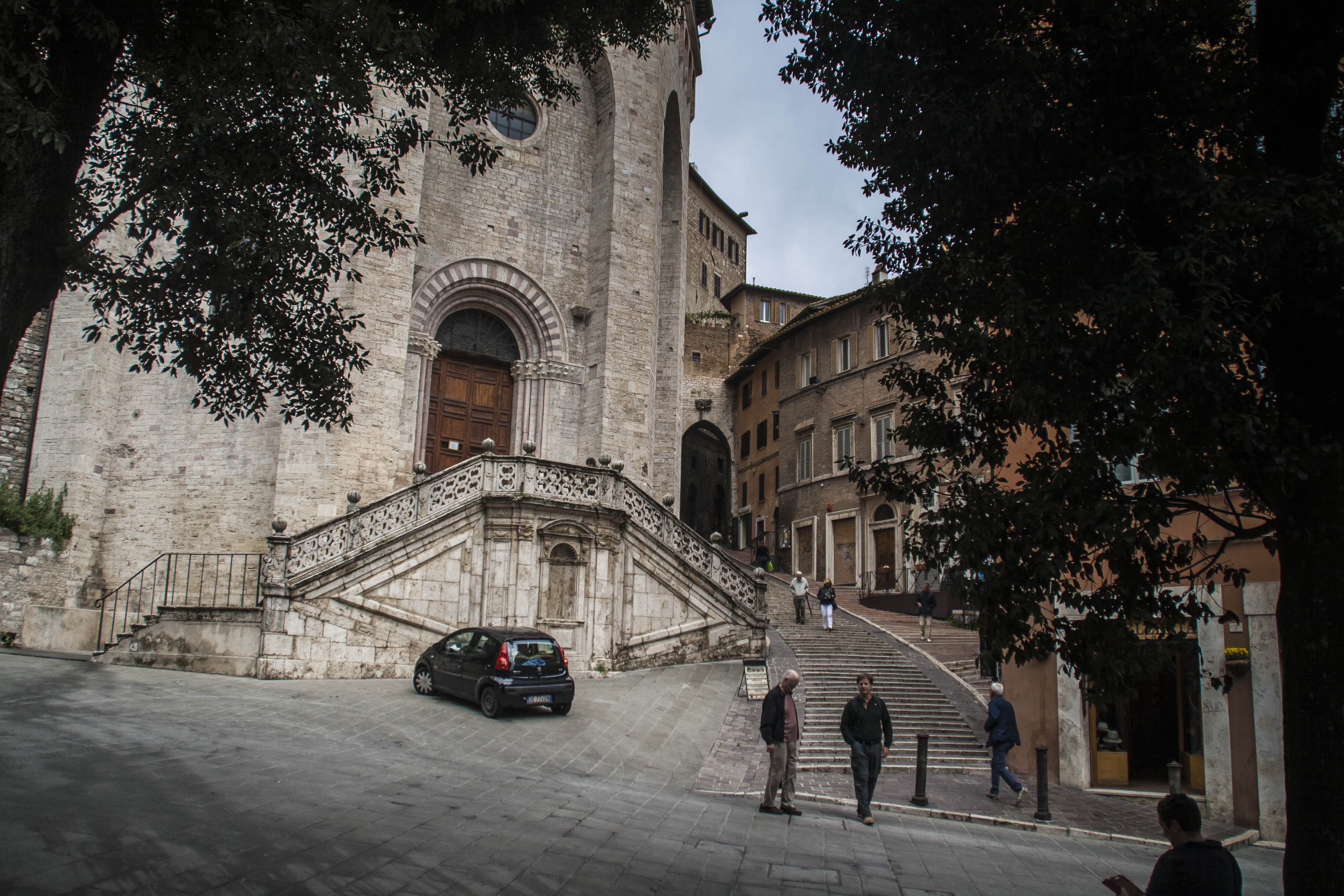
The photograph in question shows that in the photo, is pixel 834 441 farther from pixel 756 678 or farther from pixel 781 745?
pixel 781 745

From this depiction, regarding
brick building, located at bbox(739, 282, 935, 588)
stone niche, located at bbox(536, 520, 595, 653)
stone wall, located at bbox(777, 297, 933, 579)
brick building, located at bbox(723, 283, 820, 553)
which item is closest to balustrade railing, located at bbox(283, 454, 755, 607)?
stone niche, located at bbox(536, 520, 595, 653)

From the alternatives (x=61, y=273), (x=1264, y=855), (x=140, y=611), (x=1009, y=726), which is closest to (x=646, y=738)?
(x=1009, y=726)

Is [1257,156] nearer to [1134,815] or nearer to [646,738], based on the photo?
[1134,815]

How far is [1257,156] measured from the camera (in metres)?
6.48

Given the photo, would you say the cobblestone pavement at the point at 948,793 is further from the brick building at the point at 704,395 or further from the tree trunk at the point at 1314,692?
the brick building at the point at 704,395

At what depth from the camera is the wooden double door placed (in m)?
21.3

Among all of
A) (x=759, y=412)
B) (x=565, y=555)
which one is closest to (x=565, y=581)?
(x=565, y=555)

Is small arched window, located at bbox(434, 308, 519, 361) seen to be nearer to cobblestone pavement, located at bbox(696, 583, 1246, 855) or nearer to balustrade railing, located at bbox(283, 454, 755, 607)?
balustrade railing, located at bbox(283, 454, 755, 607)

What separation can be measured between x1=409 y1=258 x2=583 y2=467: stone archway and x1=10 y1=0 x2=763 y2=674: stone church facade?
0.05 metres

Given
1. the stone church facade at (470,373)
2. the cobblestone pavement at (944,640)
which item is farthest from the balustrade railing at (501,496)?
the cobblestone pavement at (944,640)

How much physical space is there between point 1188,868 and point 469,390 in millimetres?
19703

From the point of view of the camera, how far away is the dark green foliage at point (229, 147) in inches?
227

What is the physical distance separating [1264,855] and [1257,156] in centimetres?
770

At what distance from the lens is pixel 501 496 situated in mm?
16141
